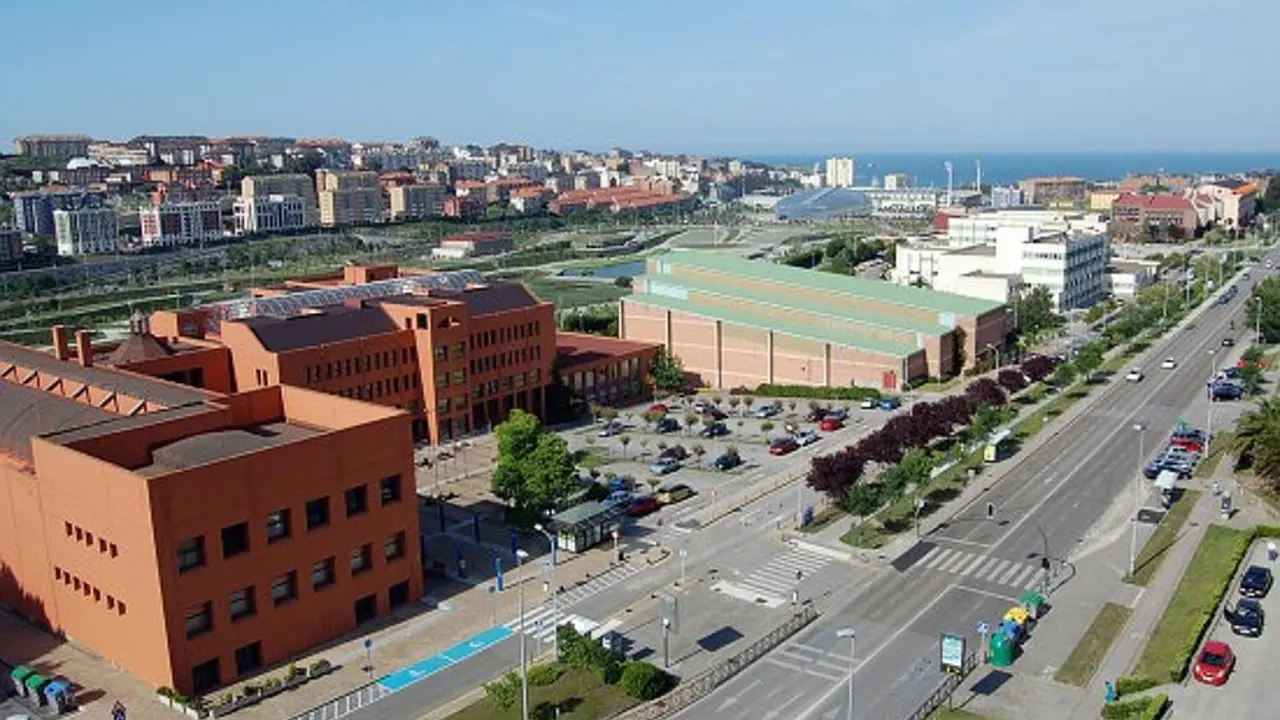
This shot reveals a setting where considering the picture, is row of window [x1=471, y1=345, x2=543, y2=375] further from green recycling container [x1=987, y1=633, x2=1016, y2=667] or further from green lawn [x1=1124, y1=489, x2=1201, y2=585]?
green recycling container [x1=987, y1=633, x2=1016, y2=667]

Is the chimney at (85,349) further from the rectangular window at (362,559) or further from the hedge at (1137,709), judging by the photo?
the hedge at (1137,709)

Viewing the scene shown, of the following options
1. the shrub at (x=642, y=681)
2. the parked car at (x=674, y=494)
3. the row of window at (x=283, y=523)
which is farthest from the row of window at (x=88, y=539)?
the parked car at (x=674, y=494)

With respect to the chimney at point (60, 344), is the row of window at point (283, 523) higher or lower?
lower

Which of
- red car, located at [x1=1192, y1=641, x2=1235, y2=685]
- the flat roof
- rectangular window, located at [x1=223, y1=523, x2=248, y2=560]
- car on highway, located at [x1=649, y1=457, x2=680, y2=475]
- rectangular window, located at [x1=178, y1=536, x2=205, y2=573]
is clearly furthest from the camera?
the flat roof

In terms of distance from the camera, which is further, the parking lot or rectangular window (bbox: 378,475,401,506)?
rectangular window (bbox: 378,475,401,506)

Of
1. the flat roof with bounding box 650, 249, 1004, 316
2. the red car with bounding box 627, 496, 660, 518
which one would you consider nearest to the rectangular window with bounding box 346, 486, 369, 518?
the red car with bounding box 627, 496, 660, 518

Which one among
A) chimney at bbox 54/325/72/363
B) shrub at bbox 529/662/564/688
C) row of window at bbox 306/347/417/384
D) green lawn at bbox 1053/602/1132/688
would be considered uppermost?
chimney at bbox 54/325/72/363

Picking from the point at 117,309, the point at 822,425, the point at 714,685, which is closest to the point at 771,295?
the point at 822,425
